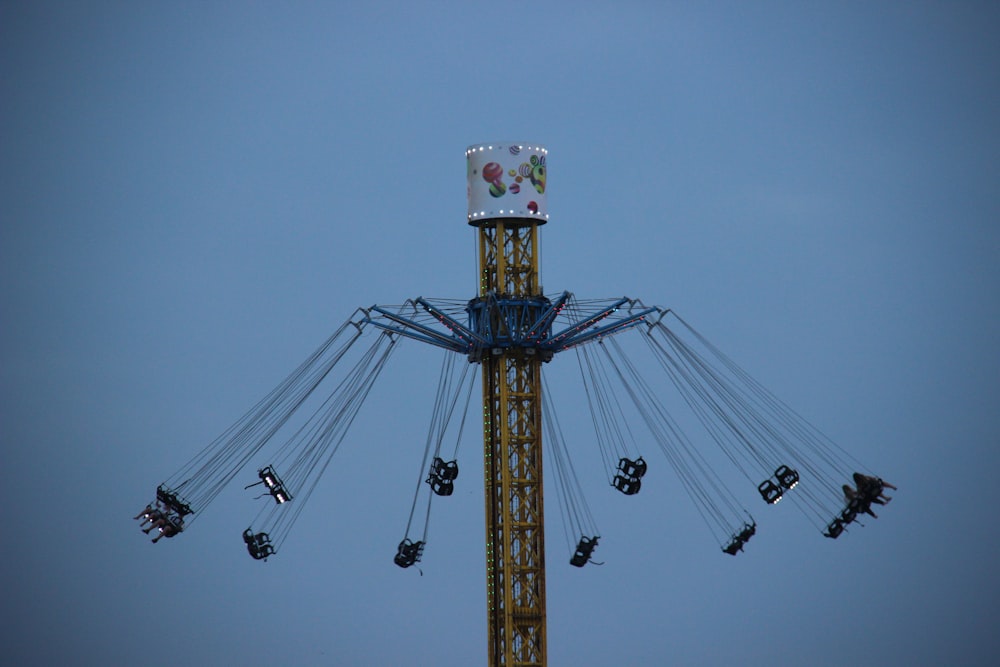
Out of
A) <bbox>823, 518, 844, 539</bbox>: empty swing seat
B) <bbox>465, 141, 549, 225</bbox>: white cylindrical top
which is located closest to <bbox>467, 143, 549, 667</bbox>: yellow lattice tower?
<bbox>465, 141, 549, 225</bbox>: white cylindrical top

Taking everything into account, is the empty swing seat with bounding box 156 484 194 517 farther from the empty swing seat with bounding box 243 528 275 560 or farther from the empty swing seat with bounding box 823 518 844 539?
the empty swing seat with bounding box 823 518 844 539

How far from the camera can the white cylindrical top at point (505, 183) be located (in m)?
86.2

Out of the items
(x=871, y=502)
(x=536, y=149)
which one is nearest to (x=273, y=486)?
(x=536, y=149)

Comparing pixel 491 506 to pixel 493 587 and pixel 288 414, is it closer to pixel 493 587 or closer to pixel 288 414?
pixel 493 587

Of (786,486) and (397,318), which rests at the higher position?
(397,318)

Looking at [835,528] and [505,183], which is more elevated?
[505,183]

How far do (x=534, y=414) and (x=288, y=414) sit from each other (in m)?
9.08

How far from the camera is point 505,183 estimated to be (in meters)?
86.4

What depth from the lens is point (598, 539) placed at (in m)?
85.4

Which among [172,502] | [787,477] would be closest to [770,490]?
[787,477]

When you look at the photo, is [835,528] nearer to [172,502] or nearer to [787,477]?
[787,477]

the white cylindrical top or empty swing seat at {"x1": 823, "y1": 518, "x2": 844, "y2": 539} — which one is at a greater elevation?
the white cylindrical top

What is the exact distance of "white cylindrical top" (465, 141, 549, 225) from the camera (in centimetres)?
8625

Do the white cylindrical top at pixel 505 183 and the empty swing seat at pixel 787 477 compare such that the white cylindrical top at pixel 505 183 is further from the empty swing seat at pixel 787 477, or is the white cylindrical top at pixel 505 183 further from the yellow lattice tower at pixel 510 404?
the empty swing seat at pixel 787 477
